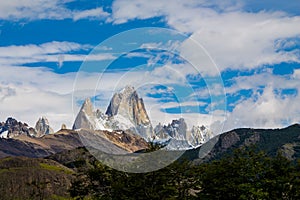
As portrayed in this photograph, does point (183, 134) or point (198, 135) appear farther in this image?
point (183, 134)

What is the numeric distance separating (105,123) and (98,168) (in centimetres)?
2661

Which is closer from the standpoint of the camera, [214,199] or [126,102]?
[126,102]

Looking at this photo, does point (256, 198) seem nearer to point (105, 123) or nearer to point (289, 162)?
point (289, 162)

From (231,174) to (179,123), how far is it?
51.3 feet

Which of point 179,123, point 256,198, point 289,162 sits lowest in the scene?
point 256,198

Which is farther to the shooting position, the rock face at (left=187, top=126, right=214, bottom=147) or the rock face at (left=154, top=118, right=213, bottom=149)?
the rock face at (left=154, top=118, right=213, bottom=149)

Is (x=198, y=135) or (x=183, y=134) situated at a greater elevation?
(x=183, y=134)

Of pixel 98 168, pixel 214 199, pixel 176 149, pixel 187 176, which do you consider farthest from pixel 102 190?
pixel 176 149

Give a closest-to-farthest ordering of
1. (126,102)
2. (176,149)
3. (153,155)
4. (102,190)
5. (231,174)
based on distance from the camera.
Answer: (126,102), (176,149), (153,155), (231,174), (102,190)

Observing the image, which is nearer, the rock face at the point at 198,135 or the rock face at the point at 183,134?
the rock face at the point at 198,135

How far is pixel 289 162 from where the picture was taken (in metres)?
64.0

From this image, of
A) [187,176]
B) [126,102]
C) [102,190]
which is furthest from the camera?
[102,190]

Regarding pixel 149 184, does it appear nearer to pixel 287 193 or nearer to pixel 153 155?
pixel 153 155

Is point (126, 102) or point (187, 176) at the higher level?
point (126, 102)
